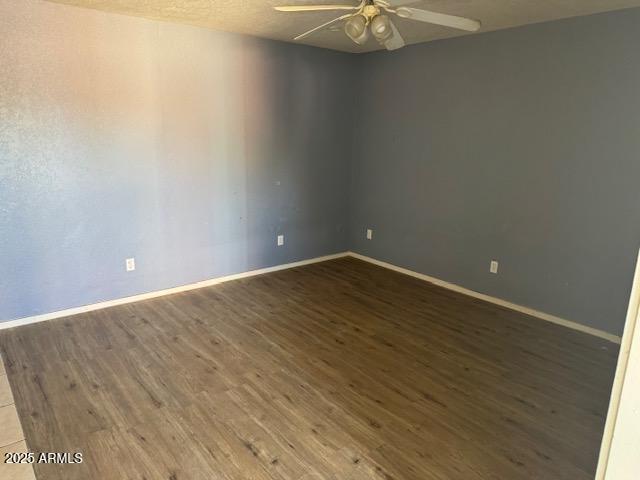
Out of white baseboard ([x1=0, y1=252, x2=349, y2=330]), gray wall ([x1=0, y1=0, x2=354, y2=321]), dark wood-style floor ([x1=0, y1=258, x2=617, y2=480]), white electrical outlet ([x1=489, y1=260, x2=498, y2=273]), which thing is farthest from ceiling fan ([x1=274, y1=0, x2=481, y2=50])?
white baseboard ([x1=0, y1=252, x2=349, y2=330])

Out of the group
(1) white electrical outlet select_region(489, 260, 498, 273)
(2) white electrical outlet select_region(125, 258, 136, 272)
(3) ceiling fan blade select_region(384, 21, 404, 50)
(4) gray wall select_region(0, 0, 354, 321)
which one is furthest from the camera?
(1) white electrical outlet select_region(489, 260, 498, 273)

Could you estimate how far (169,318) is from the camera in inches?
137

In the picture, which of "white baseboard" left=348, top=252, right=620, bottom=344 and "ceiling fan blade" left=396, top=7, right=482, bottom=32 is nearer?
"ceiling fan blade" left=396, top=7, right=482, bottom=32

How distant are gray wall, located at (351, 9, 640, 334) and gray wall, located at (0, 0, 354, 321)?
0.93m

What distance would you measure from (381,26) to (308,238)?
2955 mm

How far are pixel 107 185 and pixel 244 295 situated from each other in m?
1.50

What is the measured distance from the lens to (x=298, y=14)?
3.19 metres

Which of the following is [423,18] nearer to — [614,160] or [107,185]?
[614,160]

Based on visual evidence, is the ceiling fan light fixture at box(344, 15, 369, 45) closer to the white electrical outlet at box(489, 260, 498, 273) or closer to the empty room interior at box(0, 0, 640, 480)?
the empty room interior at box(0, 0, 640, 480)

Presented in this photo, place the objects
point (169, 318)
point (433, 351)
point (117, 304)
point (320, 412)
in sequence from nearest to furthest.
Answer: point (320, 412) → point (433, 351) → point (169, 318) → point (117, 304)

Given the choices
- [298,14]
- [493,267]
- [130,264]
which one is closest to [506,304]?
[493,267]

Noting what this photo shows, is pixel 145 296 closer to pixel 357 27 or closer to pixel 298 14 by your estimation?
pixel 298 14

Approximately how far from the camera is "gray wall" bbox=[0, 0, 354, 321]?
3.14m

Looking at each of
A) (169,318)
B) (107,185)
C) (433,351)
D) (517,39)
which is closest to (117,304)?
(169,318)
